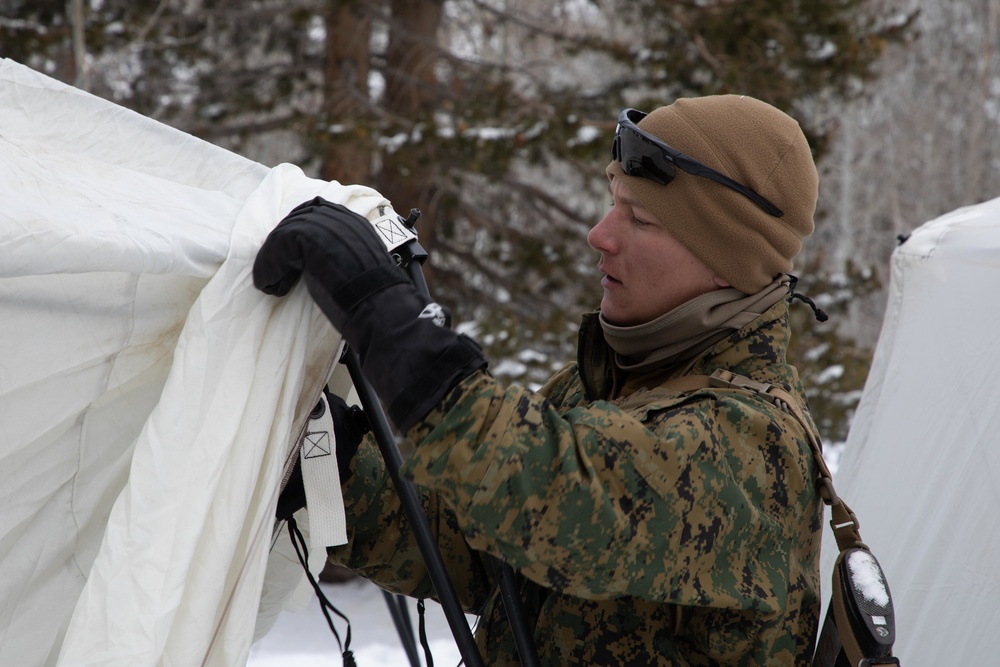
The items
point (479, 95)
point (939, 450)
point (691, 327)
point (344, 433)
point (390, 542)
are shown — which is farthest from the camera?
point (479, 95)

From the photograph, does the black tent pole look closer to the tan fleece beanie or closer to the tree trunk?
the tan fleece beanie

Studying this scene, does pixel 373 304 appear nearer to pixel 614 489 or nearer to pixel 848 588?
pixel 614 489

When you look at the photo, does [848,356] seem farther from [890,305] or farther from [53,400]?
[53,400]

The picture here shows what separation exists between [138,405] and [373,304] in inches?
21.3

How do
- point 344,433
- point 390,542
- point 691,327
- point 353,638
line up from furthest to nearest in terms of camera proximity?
point 353,638 < point 390,542 < point 344,433 < point 691,327

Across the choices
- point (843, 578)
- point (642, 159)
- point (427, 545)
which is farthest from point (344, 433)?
point (843, 578)

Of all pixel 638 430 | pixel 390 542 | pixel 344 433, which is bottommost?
pixel 390 542

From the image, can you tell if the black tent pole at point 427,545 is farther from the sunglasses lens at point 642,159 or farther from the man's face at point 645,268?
the sunglasses lens at point 642,159

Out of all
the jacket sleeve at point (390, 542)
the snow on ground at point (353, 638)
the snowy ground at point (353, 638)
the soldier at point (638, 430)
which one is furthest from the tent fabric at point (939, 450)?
the snow on ground at point (353, 638)

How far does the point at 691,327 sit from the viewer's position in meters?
1.81

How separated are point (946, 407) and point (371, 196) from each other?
2.11m

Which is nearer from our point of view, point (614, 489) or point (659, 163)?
point (614, 489)

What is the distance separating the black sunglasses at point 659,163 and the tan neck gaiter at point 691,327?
0.19 m

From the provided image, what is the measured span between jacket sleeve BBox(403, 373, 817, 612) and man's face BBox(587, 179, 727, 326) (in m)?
0.35
